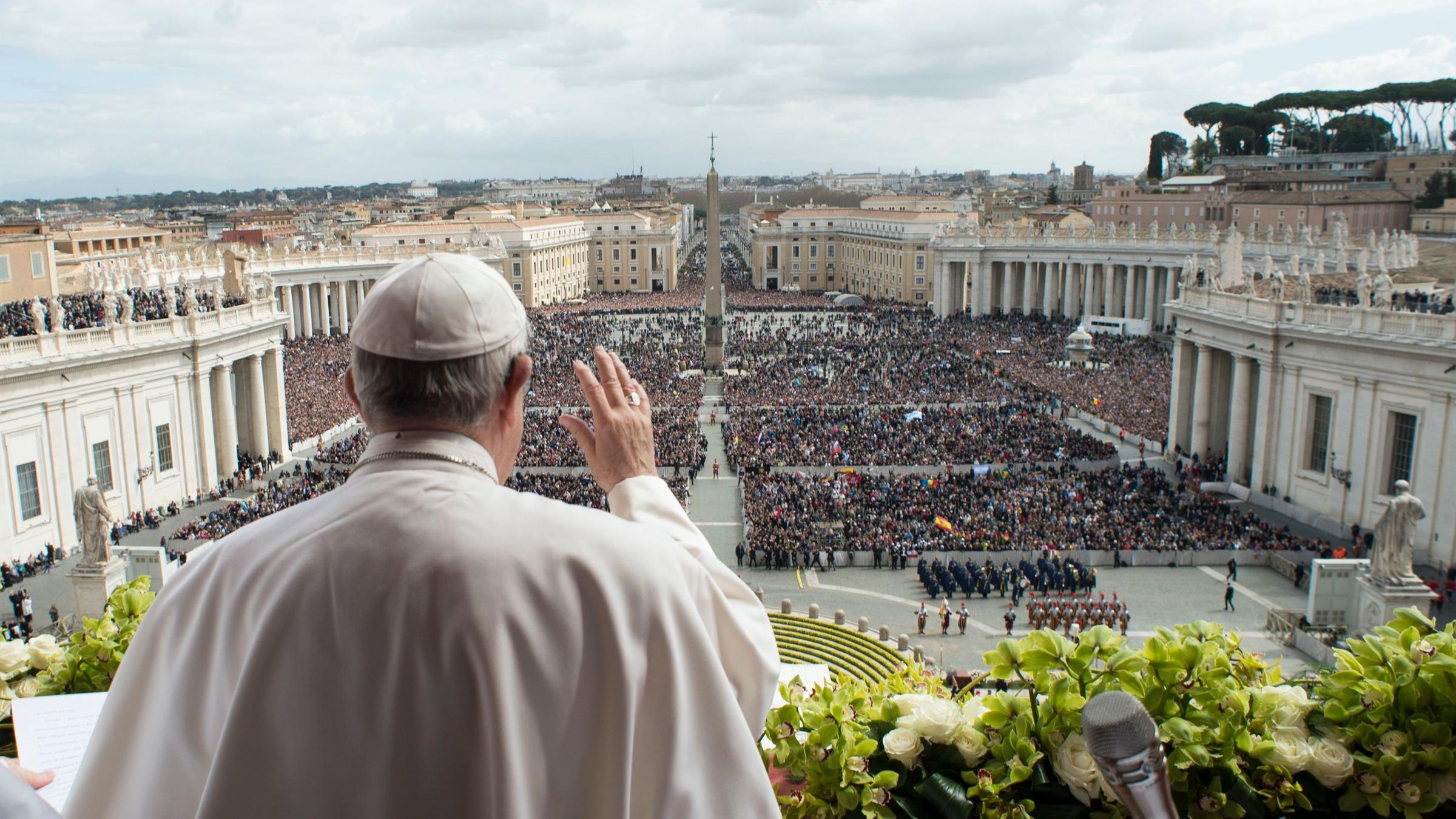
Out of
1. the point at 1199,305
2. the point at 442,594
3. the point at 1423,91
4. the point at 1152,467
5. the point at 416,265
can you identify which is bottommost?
the point at 1152,467

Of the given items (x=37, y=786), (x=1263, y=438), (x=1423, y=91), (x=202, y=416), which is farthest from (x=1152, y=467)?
(x=1423, y=91)

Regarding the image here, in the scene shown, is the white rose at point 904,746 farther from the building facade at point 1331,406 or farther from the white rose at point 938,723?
the building facade at point 1331,406

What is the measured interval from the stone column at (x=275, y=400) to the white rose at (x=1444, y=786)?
39.2 meters

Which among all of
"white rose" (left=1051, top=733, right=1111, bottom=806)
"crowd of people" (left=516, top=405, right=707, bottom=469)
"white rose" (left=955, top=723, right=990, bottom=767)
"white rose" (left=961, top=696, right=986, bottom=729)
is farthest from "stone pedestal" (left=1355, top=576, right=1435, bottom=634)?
"crowd of people" (left=516, top=405, right=707, bottom=469)

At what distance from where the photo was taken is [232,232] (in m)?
103

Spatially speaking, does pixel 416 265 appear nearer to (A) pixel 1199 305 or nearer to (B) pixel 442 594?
(B) pixel 442 594

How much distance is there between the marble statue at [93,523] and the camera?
64.1 ft

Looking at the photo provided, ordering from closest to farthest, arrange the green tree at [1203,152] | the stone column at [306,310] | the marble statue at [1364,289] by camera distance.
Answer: the marble statue at [1364,289] → the stone column at [306,310] → the green tree at [1203,152]

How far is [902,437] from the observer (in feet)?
126

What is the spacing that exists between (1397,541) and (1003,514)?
10.5 m

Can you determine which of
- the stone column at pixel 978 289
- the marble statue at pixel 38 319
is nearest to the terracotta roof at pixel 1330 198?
the stone column at pixel 978 289

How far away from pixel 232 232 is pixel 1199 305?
9125 cm

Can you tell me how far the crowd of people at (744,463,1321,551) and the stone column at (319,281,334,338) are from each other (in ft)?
150

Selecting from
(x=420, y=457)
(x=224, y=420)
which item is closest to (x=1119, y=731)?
(x=420, y=457)
